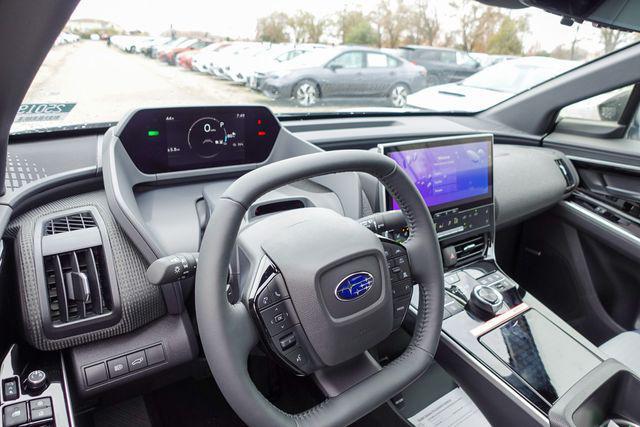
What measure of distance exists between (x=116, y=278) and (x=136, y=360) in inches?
9.2

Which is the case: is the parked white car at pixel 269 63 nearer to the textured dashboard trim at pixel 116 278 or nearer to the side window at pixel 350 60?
the side window at pixel 350 60

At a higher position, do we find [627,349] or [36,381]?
[36,381]

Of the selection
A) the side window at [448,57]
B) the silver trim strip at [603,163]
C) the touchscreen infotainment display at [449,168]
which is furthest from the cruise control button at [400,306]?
the side window at [448,57]

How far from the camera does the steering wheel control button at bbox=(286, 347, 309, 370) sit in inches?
36.9

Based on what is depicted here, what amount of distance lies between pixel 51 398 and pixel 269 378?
0.75 meters

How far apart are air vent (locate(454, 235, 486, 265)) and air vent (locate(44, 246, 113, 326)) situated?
133 cm

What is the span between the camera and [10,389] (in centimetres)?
104

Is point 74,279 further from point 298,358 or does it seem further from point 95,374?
point 298,358

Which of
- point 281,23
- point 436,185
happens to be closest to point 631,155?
point 436,185

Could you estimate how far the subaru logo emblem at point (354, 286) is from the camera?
3.14 feet

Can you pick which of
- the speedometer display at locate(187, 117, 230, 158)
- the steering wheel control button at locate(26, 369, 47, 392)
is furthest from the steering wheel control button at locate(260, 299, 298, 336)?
the speedometer display at locate(187, 117, 230, 158)

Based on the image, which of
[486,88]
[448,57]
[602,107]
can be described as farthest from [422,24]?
[602,107]

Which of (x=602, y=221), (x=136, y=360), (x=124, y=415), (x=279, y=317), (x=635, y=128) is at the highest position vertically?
(x=279, y=317)

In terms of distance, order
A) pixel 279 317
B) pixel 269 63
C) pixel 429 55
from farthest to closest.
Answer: pixel 429 55 → pixel 269 63 → pixel 279 317
